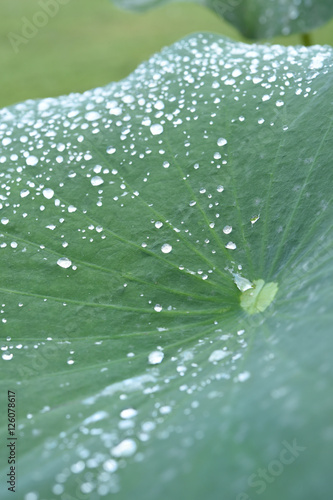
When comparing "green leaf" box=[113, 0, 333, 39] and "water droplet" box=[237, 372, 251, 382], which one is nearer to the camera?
"water droplet" box=[237, 372, 251, 382]

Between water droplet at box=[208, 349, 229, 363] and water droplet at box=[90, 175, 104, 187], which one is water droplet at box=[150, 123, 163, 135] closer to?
water droplet at box=[90, 175, 104, 187]

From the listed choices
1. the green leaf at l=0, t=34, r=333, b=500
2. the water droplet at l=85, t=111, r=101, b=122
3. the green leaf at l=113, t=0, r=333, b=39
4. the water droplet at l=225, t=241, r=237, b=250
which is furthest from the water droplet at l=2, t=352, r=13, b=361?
the green leaf at l=113, t=0, r=333, b=39

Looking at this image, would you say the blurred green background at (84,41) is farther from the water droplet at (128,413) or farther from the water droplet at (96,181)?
the water droplet at (128,413)

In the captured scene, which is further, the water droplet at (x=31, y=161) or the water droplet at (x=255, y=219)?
the water droplet at (x=31, y=161)

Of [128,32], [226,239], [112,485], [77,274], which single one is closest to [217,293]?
[226,239]

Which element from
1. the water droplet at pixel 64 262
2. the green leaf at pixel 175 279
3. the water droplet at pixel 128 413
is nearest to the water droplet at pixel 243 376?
the green leaf at pixel 175 279

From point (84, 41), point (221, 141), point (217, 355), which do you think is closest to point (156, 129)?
point (221, 141)
